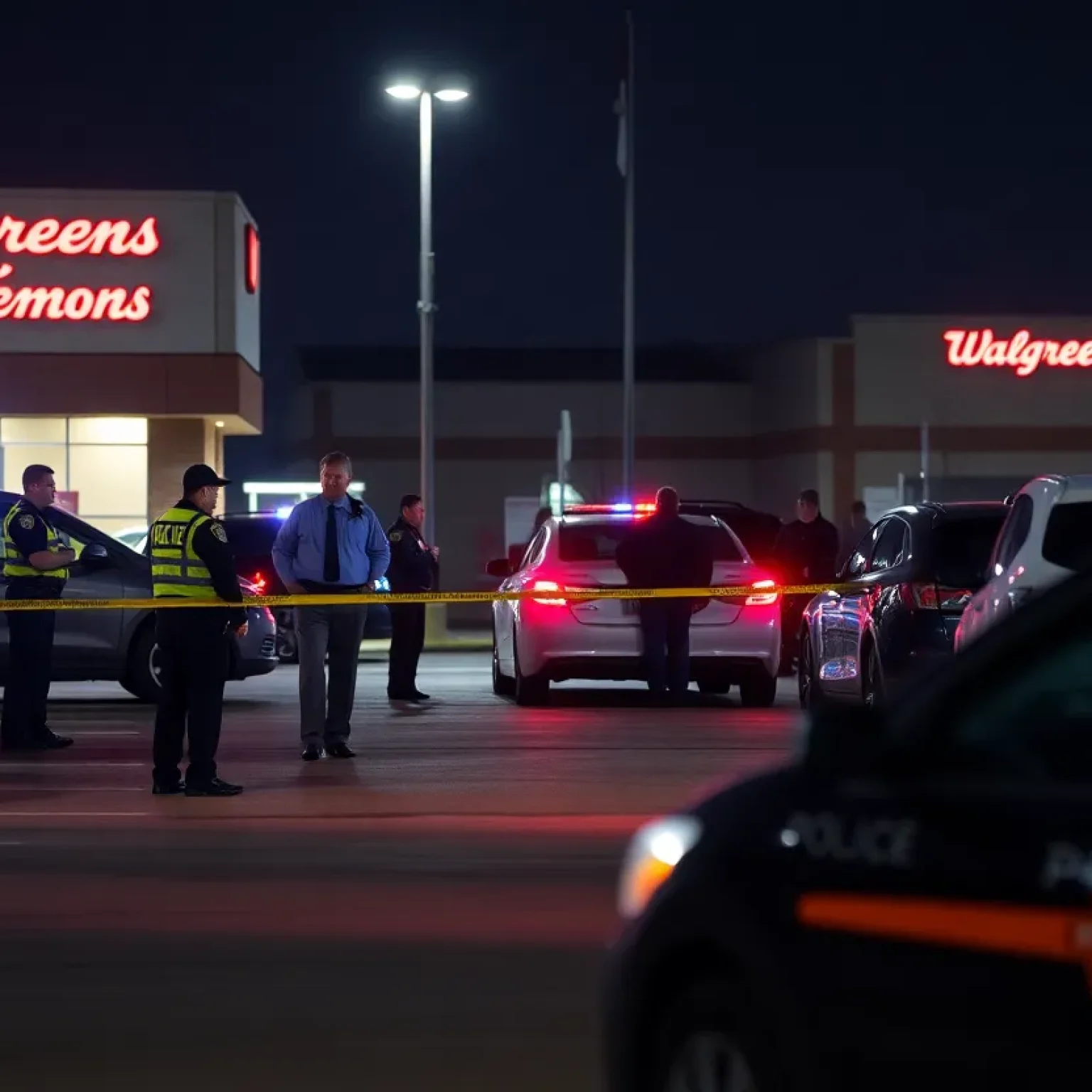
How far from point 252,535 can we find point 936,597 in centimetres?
1184

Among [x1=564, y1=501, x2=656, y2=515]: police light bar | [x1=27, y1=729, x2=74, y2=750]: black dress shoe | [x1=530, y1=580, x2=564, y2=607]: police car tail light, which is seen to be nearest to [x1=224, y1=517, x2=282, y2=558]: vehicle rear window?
[x1=564, y1=501, x2=656, y2=515]: police light bar

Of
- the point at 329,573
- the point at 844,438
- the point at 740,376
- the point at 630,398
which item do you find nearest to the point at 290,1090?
the point at 329,573

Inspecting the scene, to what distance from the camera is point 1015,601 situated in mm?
11016

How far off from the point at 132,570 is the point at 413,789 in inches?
240

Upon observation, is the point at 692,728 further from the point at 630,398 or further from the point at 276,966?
the point at 630,398

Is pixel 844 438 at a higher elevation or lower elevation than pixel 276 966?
higher

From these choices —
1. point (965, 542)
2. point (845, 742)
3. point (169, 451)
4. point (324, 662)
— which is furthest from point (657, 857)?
point (169, 451)

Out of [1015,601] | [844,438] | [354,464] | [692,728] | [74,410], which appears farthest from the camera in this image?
[354,464]

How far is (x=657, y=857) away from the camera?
434cm

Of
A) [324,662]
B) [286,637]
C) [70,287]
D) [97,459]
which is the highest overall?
[70,287]

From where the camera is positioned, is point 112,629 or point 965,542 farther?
point 112,629

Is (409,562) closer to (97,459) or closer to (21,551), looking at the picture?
(21,551)

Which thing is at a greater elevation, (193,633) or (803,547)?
(803,547)

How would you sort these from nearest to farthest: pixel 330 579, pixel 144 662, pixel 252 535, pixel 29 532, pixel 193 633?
pixel 193 633
pixel 330 579
pixel 29 532
pixel 144 662
pixel 252 535
